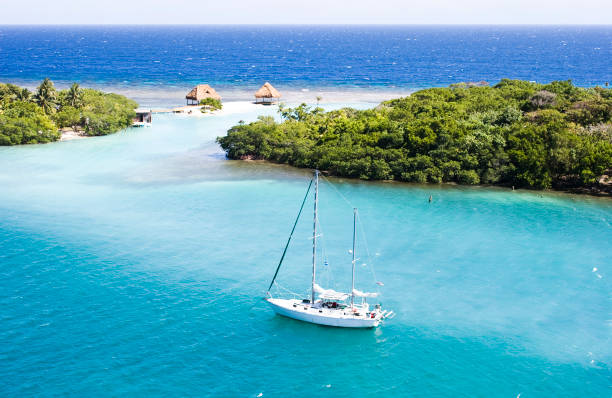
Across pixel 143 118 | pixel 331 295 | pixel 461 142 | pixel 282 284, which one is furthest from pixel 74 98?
pixel 331 295

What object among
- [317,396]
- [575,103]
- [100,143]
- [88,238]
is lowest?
[317,396]

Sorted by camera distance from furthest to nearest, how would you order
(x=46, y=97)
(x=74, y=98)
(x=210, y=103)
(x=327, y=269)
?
(x=210, y=103), (x=74, y=98), (x=46, y=97), (x=327, y=269)

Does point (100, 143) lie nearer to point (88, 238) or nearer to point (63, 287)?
point (88, 238)

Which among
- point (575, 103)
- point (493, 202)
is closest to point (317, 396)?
point (493, 202)

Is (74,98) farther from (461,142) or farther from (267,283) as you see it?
(267,283)

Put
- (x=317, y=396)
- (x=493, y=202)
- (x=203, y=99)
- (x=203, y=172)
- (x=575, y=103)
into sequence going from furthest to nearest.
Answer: (x=203, y=99) < (x=575, y=103) < (x=203, y=172) < (x=493, y=202) < (x=317, y=396)
